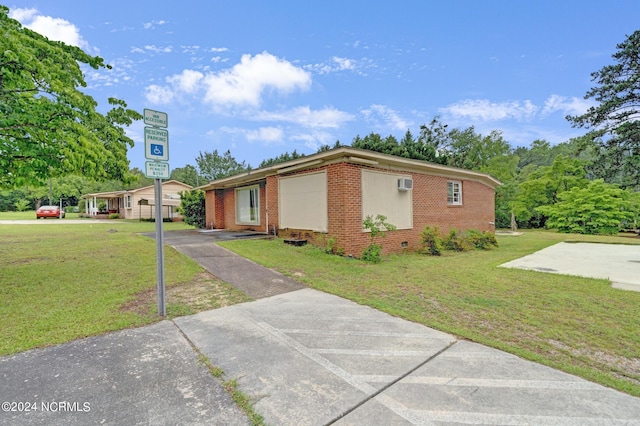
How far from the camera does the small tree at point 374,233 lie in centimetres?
855

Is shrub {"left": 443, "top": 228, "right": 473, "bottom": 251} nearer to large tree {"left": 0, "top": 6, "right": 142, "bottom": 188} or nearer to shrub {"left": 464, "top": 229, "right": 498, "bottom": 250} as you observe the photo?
shrub {"left": 464, "top": 229, "right": 498, "bottom": 250}

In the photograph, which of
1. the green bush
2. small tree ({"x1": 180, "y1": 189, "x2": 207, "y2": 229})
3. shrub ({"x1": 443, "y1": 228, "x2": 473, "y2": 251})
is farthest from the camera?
small tree ({"x1": 180, "y1": 189, "x2": 207, "y2": 229})

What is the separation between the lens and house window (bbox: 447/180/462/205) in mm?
12922

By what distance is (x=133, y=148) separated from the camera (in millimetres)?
7539

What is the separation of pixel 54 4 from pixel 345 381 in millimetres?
11871

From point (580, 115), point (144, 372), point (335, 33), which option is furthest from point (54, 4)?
point (580, 115)

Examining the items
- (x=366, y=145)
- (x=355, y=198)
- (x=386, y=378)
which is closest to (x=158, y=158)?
(x=386, y=378)

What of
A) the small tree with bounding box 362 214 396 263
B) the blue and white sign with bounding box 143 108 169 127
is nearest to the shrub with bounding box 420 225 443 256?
the small tree with bounding box 362 214 396 263

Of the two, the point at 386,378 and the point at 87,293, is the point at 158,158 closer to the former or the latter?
the point at 87,293

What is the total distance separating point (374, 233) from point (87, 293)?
674cm

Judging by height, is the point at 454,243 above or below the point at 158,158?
below

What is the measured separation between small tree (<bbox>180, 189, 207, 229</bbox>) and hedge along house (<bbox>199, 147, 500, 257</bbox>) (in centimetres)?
517

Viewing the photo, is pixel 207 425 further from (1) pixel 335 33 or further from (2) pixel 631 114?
(2) pixel 631 114

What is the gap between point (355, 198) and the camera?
348 inches
